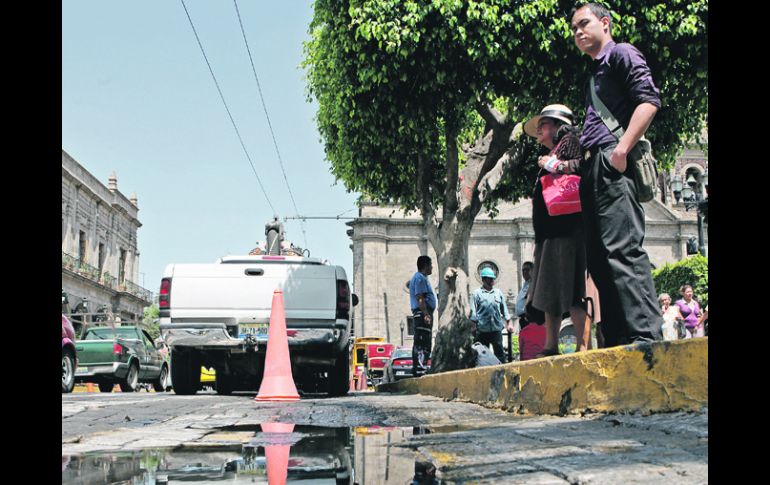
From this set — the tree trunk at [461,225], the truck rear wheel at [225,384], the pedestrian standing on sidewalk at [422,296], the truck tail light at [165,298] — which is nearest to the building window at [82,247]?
the tree trunk at [461,225]

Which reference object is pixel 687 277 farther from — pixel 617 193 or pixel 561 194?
pixel 617 193

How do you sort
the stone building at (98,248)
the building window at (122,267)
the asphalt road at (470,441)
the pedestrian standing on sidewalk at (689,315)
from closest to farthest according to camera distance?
the asphalt road at (470,441), the pedestrian standing on sidewalk at (689,315), the stone building at (98,248), the building window at (122,267)

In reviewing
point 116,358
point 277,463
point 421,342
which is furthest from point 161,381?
point 277,463

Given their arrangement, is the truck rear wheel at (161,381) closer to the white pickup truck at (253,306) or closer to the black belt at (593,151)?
the white pickup truck at (253,306)

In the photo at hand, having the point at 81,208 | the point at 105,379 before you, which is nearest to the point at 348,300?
the point at 105,379

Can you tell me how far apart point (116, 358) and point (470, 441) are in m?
15.0

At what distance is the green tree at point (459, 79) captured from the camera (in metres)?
11.9

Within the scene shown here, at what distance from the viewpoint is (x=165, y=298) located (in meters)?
10.3

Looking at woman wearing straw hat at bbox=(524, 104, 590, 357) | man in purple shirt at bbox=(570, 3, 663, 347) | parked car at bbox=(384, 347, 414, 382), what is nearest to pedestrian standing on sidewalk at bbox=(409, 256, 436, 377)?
woman wearing straw hat at bbox=(524, 104, 590, 357)

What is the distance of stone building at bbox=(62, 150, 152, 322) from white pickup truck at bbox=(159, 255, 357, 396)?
2575 cm

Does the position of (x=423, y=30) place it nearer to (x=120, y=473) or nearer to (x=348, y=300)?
(x=348, y=300)

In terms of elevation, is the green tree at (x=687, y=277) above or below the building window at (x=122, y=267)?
below

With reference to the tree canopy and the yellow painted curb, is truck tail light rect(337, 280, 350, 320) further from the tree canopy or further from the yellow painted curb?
the yellow painted curb
